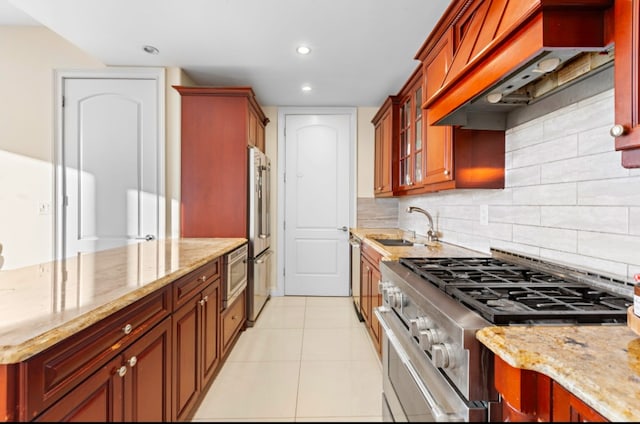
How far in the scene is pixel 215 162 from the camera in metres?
3.05

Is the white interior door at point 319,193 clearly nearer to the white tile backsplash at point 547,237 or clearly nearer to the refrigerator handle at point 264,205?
the refrigerator handle at point 264,205

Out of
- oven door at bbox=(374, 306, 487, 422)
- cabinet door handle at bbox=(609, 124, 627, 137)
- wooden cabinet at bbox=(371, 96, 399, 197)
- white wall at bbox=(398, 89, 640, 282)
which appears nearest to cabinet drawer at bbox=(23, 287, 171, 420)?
oven door at bbox=(374, 306, 487, 422)

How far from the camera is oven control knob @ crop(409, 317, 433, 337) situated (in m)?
1.13

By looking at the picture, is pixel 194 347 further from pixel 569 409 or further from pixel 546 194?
pixel 546 194

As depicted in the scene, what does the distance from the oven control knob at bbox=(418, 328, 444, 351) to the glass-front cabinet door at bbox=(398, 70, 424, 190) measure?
A: 5.30 feet

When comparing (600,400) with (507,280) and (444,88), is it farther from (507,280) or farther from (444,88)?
(444,88)

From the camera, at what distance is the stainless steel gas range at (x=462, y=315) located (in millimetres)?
870

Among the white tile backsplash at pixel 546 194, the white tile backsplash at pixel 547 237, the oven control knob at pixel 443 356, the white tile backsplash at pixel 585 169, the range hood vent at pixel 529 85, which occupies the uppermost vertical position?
the range hood vent at pixel 529 85

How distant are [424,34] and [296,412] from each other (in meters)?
2.71

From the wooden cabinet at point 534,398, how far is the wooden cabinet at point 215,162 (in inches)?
101

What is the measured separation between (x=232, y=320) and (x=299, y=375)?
2.35 feet

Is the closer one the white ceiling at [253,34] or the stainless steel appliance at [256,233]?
the white ceiling at [253,34]

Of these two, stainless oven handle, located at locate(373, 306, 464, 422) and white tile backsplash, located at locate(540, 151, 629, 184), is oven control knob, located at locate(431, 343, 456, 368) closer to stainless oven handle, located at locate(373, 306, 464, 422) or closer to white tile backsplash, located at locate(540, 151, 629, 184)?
stainless oven handle, located at locate(373, 306, 464, 422)

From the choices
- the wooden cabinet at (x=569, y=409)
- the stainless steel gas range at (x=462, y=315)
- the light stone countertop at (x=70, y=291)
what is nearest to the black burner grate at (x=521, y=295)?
the stainless steel gas range at (x=462, y=315)
